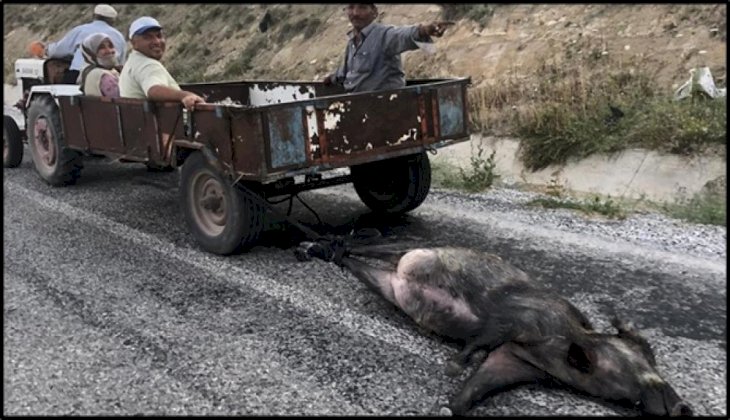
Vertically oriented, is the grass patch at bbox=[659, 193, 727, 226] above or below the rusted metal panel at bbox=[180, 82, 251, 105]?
below

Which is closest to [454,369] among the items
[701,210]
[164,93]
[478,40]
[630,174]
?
[164,93]

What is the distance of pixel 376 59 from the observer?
6.57 m

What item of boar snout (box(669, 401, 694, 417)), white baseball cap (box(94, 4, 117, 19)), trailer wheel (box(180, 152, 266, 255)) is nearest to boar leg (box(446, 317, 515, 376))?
boar snout (box(669, 401, 694, 417))

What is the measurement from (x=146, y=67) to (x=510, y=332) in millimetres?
3909

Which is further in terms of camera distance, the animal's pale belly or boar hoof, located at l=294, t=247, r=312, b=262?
boar hoof, located at l=294, t=247, r=312, b=262

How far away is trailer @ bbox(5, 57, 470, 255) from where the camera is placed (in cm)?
527

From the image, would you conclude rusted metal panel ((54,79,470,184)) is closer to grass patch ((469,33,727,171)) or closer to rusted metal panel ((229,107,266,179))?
rusted metal panel ((229,107,266,179))

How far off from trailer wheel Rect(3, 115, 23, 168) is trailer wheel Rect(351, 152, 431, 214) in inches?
192

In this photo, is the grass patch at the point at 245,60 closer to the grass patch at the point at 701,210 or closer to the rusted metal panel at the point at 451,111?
the rusted metal panel at the point at 451,111

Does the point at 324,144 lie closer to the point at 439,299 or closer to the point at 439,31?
the point at 439,31

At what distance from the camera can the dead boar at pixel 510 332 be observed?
11.3ft

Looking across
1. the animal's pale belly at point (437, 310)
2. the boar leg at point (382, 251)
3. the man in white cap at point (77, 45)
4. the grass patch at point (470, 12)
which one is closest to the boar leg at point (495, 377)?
the animal's pale belly at point (437, 310)

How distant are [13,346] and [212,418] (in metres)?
1.53

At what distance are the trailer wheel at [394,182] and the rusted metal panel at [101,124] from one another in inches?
81.3
